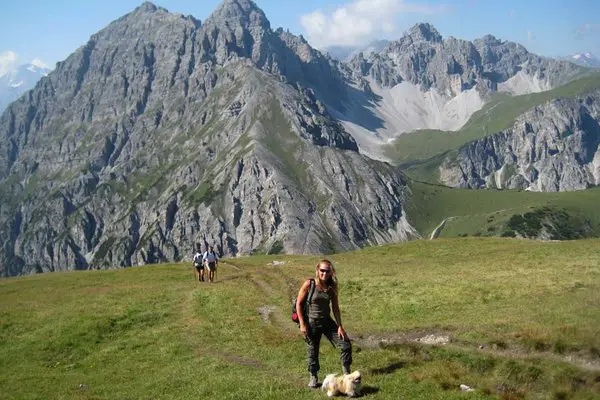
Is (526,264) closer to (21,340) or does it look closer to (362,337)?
(362,337)

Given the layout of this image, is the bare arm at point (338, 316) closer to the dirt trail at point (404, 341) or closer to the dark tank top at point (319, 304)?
the dark tank top at point (319, 304)

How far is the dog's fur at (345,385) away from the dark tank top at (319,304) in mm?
2408

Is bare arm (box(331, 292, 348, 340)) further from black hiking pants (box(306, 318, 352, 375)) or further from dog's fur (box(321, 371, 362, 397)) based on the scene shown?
dog's fur (box(321, 371, 362, 397))

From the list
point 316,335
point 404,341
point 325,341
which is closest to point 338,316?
point 316,335

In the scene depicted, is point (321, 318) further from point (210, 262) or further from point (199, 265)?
point (199, 265)

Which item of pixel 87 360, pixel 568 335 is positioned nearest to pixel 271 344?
pixel 87 360

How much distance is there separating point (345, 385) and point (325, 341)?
39.1 ft

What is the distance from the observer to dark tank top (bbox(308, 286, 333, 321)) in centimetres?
2152

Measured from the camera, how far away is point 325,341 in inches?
1257

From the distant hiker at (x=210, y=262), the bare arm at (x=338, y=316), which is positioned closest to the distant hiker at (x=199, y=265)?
the distant hiker at (x=210, y=262)

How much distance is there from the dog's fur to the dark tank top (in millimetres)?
2408

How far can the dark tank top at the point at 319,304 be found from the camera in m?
21.5

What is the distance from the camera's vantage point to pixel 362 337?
104 ft

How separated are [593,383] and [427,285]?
84.0 ft
